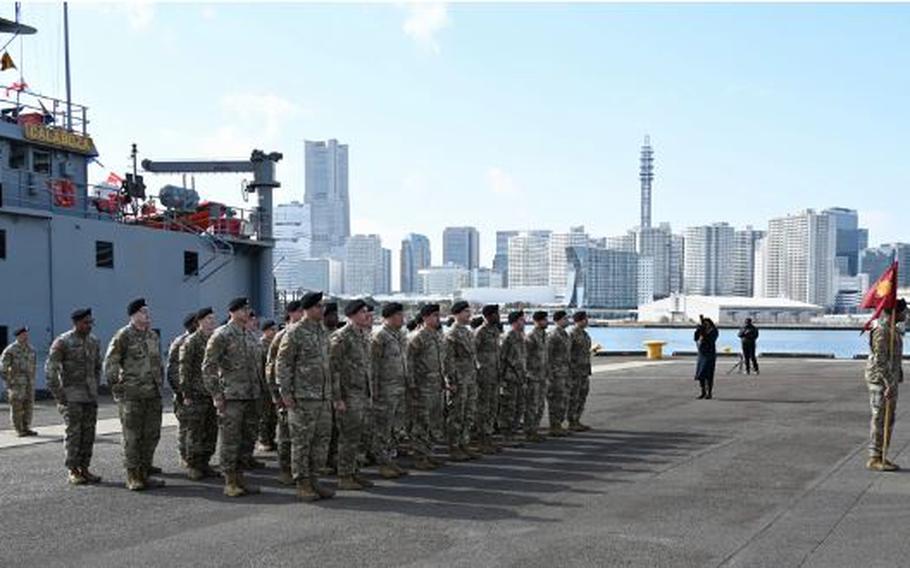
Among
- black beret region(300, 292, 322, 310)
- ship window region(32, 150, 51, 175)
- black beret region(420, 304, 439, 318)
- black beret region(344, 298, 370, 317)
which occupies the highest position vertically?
ship window region(32, 150, 51, 175)

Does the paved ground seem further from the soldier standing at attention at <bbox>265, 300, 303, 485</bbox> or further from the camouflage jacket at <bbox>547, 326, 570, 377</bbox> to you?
the camouflage jacket at <bbox>547, 326, 570, 377</bbox>

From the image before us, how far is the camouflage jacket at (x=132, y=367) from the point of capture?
9.09 m

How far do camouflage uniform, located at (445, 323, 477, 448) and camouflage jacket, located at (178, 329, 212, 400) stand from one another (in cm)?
293

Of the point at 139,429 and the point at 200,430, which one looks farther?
the point at 200,430

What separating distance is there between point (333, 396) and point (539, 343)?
4627 mm

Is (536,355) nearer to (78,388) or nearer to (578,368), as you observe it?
(578,368)

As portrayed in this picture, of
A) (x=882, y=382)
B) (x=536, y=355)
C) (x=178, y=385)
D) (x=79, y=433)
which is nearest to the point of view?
(x=79, y=433)

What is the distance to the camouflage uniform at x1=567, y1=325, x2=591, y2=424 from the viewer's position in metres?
13.7

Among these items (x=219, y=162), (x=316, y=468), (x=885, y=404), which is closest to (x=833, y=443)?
(x=885, y=404)

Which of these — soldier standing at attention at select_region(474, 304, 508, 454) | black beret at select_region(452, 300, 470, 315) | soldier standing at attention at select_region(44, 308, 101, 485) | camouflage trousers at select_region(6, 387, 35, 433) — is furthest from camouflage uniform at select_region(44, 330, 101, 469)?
soldier standing at attention at select_region(474, 304, 508, 454)

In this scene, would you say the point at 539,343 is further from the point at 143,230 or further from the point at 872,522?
the point at 143,230

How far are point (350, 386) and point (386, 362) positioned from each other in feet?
2.91

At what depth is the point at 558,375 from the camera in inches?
520

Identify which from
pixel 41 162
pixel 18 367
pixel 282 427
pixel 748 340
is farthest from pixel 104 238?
pixel 748 340
